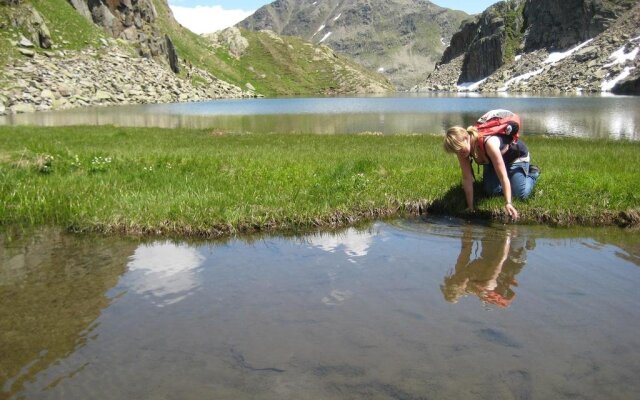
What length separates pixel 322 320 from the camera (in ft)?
21.2

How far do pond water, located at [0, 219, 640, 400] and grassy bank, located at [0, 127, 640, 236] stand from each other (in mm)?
1515

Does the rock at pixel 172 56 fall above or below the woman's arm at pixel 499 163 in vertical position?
above

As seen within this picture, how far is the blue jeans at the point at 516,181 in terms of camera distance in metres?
12.6

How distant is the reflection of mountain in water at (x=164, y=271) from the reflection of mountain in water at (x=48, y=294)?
317mm

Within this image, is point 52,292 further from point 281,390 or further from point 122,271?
point 281,390

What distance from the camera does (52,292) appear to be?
7.59m

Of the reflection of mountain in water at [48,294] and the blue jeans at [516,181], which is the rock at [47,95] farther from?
the blue jeans at [516,181]

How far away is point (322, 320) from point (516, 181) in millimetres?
8218

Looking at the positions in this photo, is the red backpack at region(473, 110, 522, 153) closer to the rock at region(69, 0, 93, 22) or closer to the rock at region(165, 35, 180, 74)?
the rock at region(69, 0, 93, 22)

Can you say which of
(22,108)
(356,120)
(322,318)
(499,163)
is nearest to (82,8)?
(22,108)

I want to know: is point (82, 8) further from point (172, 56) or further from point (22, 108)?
point (22, 108)

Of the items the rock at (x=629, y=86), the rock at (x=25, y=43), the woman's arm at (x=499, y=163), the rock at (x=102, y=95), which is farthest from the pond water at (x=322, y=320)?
the rock at (x=629, y=86)

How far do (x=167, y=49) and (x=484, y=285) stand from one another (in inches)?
6687

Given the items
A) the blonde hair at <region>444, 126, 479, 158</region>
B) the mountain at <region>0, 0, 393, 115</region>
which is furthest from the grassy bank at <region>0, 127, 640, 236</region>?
the mountain at <region>0, 0, 393, 115</region>
